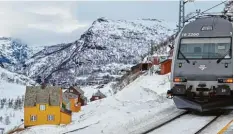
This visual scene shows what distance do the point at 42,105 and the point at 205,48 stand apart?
53.5 metres

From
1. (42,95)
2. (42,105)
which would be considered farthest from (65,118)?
(42,95)

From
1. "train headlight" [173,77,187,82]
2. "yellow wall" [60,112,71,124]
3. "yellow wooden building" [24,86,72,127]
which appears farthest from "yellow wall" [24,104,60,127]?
"train headlight" [173,77,187,82]

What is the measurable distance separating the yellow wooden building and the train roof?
1860 inches

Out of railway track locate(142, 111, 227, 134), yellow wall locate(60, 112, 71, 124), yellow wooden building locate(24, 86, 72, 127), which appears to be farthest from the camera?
yellow wooden building locate(24, 86, 72, 127)

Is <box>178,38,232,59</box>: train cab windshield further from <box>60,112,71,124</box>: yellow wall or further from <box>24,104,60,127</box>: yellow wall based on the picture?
<box>24,104,60,127</box>: yellow wall

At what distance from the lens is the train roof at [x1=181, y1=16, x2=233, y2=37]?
18969 millimetres

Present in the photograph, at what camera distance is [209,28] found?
63.2 ft

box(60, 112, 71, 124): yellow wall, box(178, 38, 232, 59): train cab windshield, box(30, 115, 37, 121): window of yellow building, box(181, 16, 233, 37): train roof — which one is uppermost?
box(181, 16, 233, 37): train roof

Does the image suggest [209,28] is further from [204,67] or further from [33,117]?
[33,117]

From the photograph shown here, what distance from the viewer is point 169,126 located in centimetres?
1578

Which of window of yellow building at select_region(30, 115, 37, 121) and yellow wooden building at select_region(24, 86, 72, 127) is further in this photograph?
window of yellow building at select_region(30, 115, 37, 121)

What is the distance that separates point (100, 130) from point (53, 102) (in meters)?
55.4

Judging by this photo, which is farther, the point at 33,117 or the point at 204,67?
the point at 33,117

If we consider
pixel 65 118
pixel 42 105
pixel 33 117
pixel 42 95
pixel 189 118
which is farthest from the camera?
pixel 42 95
